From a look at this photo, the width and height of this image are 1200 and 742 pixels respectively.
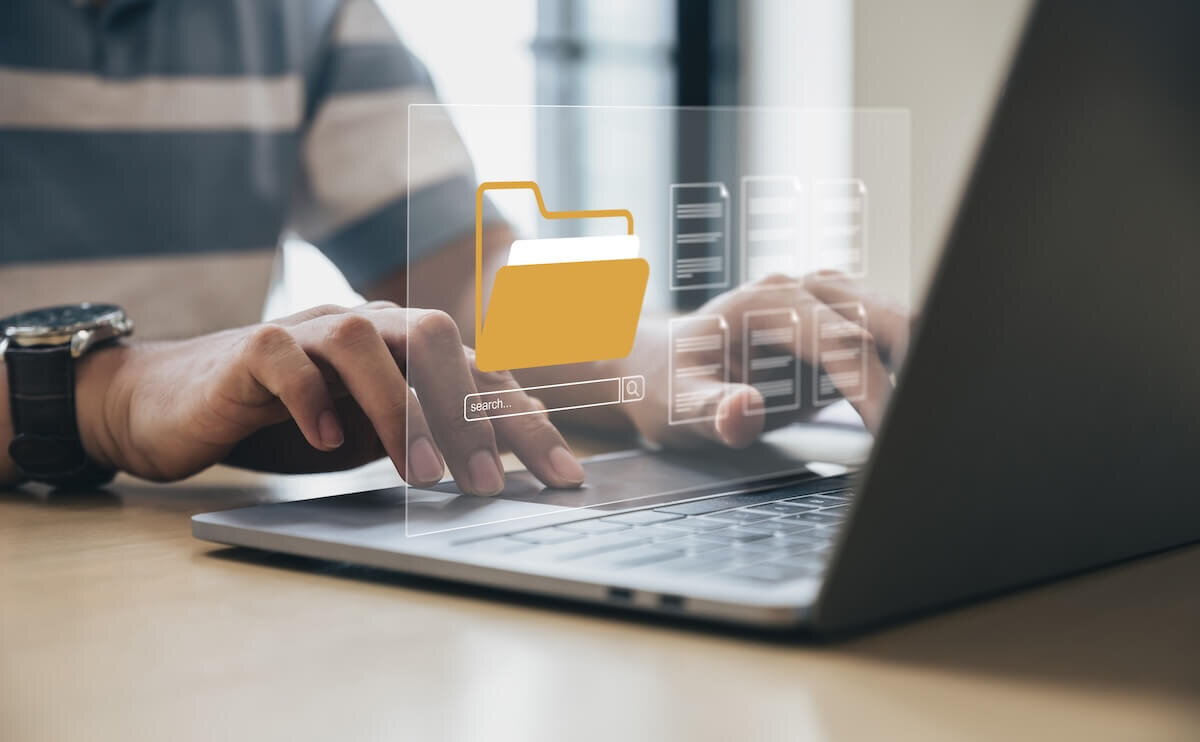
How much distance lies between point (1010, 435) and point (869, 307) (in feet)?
0.98

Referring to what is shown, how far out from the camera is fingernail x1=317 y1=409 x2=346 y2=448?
1.78 feet

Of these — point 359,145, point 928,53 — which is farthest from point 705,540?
point 928,53

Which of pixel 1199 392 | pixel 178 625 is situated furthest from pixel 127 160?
pixel 1199 392

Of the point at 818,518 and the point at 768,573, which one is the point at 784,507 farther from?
the point at 768,573

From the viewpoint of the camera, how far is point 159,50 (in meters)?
1.28

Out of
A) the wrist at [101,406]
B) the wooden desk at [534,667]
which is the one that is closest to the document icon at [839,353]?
the wooden desk at [534,667]

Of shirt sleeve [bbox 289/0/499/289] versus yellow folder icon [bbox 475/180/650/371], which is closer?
yellow folder icon [bbox 475/180/650/371]

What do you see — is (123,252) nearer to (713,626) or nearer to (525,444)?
(525,444)

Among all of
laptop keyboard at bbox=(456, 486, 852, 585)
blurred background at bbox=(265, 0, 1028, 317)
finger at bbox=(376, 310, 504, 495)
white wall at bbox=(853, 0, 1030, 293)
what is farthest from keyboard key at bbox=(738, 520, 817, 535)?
white wall at bbox=(853, 0, 1030, 293)

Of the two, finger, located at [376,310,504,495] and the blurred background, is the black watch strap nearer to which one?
finger, located at [376,310,504,495]

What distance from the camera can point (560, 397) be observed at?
498 mm

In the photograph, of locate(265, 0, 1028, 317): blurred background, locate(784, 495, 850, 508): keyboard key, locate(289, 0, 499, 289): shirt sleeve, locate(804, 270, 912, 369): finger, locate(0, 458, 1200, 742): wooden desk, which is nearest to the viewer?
locate(0, 458, 1200, 742): wooden desk

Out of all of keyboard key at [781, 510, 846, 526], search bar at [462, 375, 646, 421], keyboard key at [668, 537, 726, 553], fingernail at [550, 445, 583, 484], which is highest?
search bar at [462, 375, 646, 421]

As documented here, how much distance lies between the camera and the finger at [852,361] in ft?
2.09
